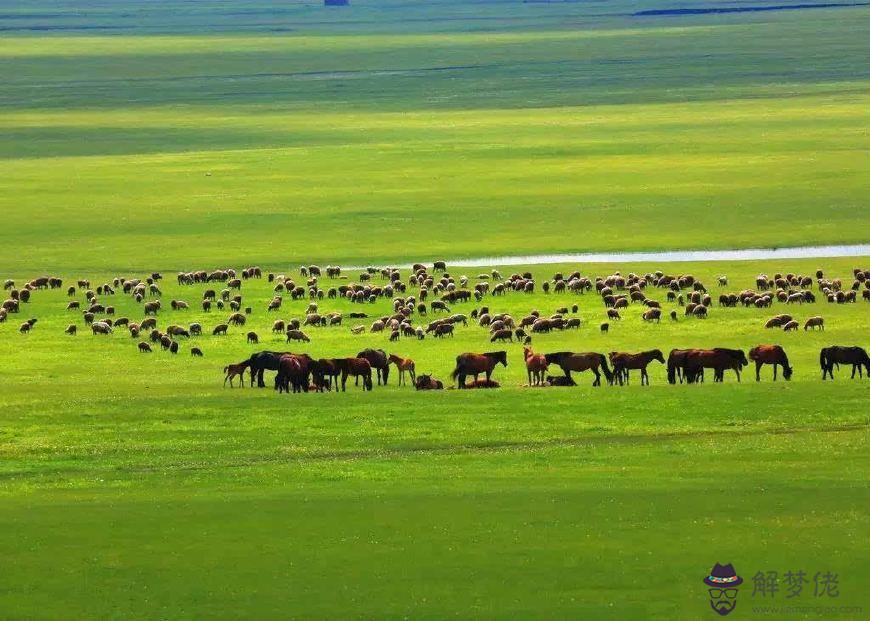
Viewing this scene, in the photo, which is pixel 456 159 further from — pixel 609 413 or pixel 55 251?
pixel 609 413

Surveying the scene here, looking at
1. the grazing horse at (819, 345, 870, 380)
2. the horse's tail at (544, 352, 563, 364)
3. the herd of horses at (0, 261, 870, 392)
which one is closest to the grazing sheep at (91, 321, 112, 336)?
the herd of horses at (0, 261, 870, 392)

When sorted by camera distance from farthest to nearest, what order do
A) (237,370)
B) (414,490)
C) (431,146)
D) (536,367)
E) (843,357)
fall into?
1. (431,146)
2. (237,370)
3. (536,367)
4. (843,357)
5. (414,490)

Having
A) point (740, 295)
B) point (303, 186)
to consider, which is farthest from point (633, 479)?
point (303, 186)

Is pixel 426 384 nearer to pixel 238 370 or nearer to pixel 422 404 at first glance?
pixel 422 404

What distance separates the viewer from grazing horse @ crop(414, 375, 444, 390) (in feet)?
98.4

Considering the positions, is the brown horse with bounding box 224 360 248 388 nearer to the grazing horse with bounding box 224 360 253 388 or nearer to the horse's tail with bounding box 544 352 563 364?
the grazing horse with bounding box 224 360 253 388

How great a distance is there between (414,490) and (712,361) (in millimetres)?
9177

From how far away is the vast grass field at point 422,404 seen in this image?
1900 centimetres

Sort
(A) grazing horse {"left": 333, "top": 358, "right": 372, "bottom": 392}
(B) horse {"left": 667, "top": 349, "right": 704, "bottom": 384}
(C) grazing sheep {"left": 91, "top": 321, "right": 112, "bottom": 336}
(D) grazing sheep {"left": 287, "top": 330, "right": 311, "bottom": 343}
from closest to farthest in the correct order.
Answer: (B) horse {"left": 667, "top": 349, "right": 704, "bottom": 384}
(A) grazing horse {"left": 333, "top": 358, "right": 372, "bottom": 392}
(D) grazing sheep {"left": 287, "top": 330, "right": 311, "bottom": 343}
(C) grazing sheep {"left": 91, "top": 321, "right": 112, "bottom": 336}

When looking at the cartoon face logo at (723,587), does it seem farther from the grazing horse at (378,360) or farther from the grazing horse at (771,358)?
the grazing horse at (378,360)

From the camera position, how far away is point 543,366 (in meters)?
30.6

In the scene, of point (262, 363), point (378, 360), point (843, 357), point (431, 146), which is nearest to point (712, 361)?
point (843, 357)

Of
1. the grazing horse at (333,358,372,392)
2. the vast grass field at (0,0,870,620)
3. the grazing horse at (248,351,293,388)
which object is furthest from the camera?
the grazing horse at (248,351,293,388)

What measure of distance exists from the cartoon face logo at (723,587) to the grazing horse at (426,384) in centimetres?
1178
